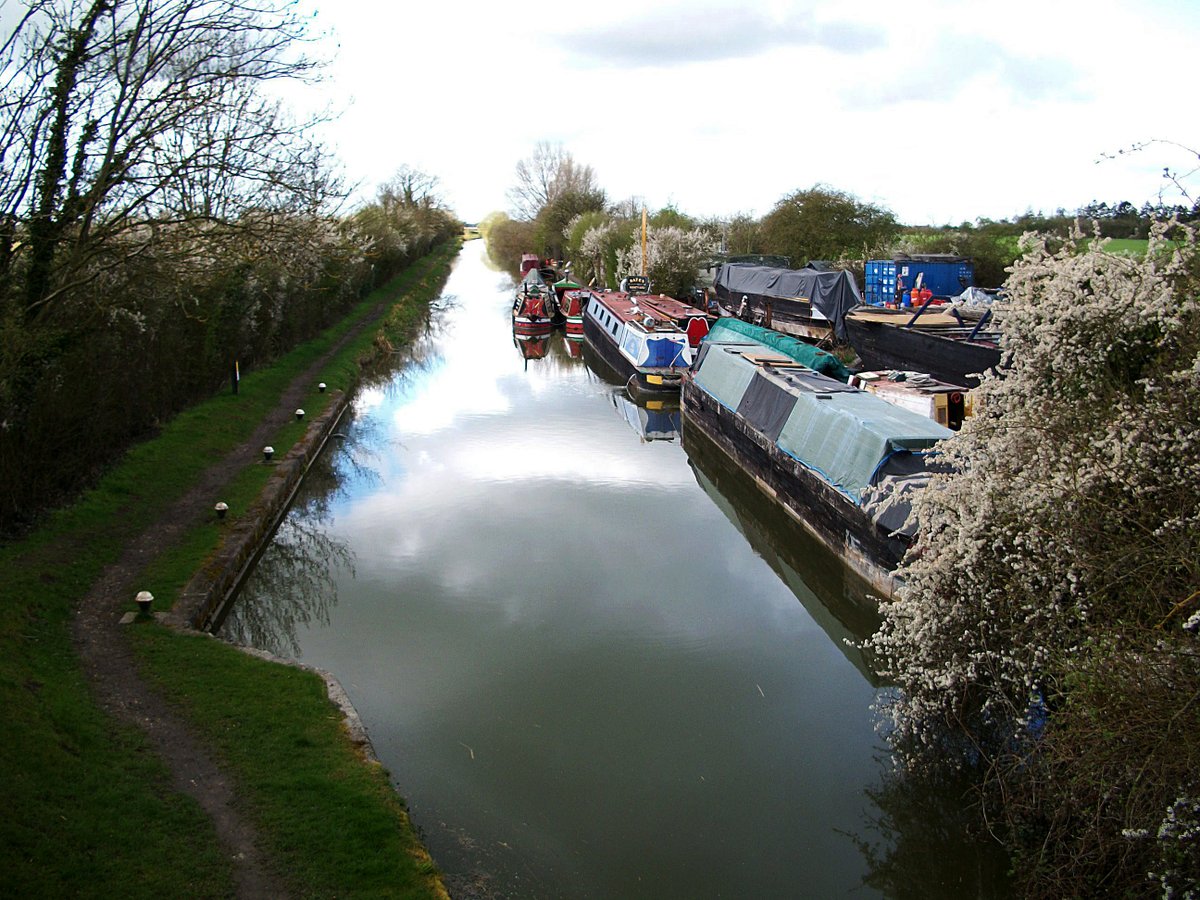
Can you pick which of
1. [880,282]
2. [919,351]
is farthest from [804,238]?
[919,351]

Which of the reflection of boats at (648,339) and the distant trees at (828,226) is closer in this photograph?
the reflection of boats at (648,339)

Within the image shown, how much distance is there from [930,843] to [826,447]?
18.3ft

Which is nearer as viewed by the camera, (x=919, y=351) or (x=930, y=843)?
(x=930, y=843)

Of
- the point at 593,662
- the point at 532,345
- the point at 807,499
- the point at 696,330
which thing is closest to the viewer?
the point at 593,662

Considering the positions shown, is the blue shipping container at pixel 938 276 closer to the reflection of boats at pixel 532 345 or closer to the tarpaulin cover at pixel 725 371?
the tarpaulin cover at pixel 725 371

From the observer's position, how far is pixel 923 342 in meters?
15.7

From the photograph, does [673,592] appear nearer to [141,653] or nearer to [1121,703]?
[141,653]

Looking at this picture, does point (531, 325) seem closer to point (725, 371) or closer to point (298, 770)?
point (725, 371)

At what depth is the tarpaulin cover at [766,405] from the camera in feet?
41.6

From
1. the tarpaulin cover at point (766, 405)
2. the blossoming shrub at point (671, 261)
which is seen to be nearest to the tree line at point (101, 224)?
the tarpaulin cover at point (766, 405)

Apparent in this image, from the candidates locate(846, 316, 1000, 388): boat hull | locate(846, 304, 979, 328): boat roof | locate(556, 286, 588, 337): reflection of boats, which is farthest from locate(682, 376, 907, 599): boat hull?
locate(556, 286, 588, 337): reflection of boats

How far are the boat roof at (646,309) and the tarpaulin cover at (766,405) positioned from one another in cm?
710

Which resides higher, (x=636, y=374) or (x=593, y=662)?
(x=636, y=374)

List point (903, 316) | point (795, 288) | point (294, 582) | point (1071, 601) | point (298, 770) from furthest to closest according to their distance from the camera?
point (795, 288)
point (903, 316)
point (294, 582)
point (298, 770)
point (1071, 601)
